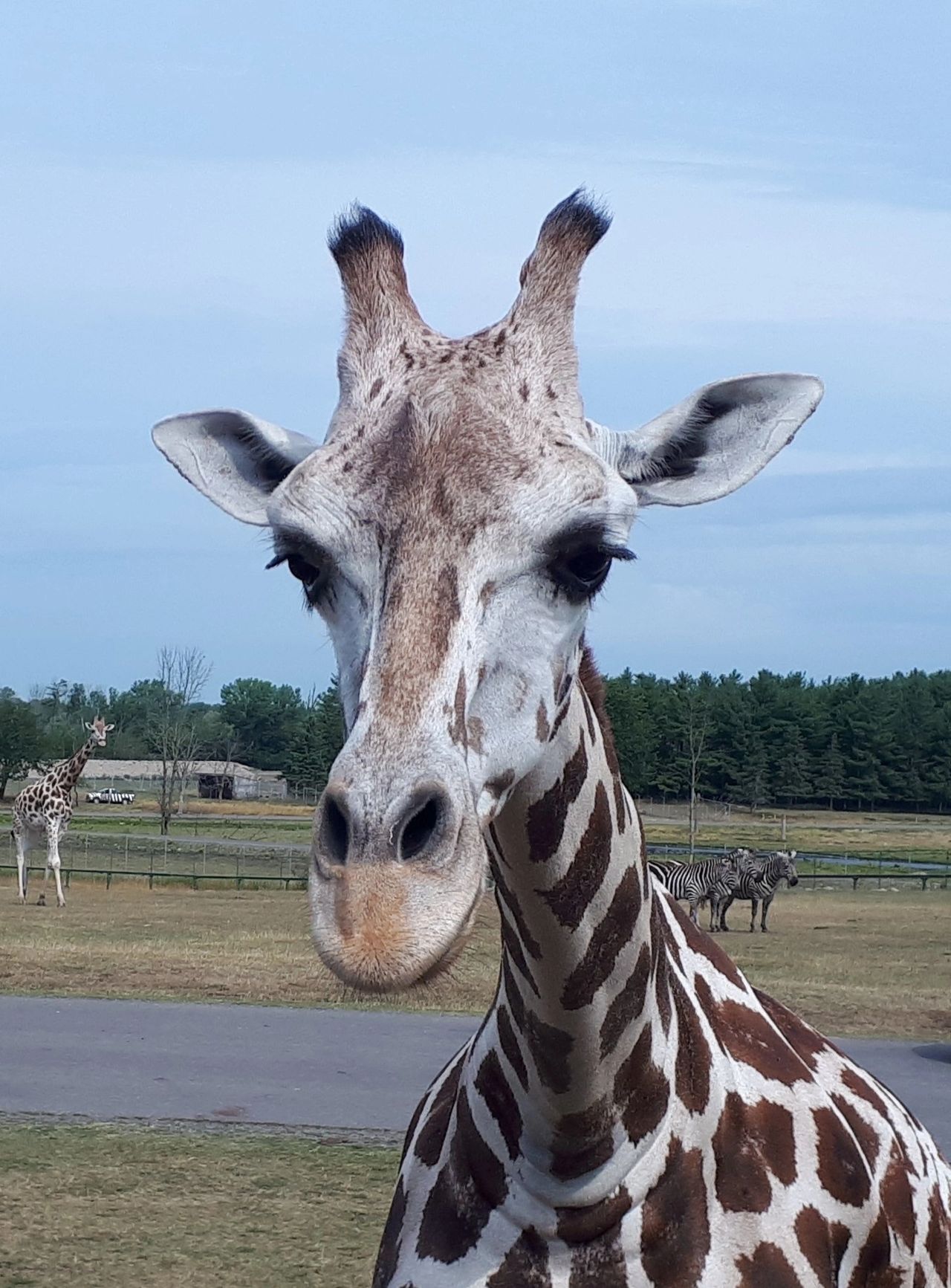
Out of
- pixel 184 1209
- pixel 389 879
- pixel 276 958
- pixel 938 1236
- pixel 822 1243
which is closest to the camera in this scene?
pixel 389 879

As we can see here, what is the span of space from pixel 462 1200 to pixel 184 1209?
17.0 ft

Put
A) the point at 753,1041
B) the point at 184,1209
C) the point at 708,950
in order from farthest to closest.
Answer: the point at 184,1209, the point at 708,950, the point at 753,1041

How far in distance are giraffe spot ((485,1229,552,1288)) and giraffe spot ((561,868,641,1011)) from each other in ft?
1.57

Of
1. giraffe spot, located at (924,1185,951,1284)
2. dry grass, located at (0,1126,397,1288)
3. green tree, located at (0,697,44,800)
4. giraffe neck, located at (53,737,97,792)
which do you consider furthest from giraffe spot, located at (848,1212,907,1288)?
green tree, located at (0,697,44,800)

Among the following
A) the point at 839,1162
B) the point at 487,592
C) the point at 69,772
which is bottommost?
the point at 839,1162

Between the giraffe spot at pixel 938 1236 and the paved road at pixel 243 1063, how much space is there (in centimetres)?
567

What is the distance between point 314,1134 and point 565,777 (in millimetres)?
7002

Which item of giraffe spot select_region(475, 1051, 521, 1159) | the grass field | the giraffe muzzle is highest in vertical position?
the giraffe muzzle

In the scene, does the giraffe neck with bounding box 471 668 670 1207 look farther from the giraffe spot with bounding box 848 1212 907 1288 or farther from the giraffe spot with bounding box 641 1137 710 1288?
the giraffe spot with bounding box 848 1212 907 1288

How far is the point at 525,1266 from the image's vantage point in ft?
10.4

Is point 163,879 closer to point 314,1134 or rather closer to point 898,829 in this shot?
point 314,1134

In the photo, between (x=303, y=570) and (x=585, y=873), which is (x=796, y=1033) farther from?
(x=303, y=570)

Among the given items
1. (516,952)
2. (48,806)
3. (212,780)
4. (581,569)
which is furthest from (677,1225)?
(212,780)

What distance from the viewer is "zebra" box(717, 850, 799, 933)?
1137 inches
